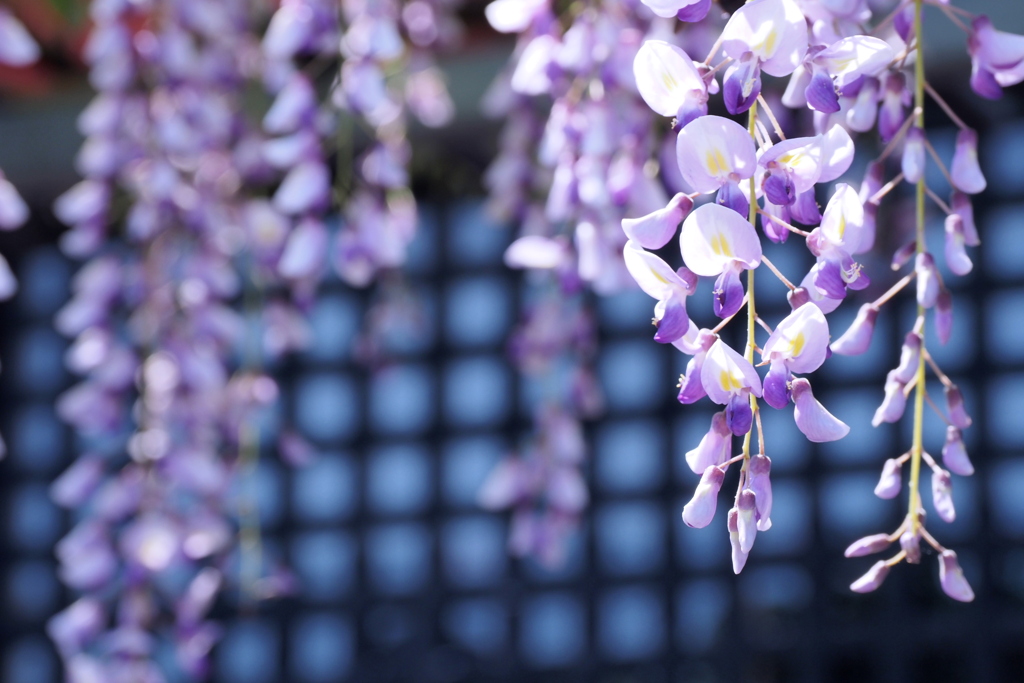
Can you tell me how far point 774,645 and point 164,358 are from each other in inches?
49.8

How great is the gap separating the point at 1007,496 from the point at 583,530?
794mm

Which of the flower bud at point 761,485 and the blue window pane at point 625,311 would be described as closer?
the flower bud at point 761,485

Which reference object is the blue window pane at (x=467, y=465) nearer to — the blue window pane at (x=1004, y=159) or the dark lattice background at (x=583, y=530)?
the dark lattice background at (x=583, y=530)

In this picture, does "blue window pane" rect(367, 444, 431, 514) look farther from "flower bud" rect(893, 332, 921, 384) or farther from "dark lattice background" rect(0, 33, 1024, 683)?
"flower bud" rect(893, 332, 921, 384)

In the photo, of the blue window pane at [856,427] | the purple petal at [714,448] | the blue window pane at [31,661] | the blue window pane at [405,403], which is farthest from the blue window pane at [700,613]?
the purple petal at [714,448]

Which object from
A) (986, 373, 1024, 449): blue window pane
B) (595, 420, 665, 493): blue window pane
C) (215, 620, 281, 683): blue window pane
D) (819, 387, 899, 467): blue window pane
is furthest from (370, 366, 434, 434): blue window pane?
(986, 373, 1024, 449): blue window pane

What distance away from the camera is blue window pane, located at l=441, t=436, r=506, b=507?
2.27 m

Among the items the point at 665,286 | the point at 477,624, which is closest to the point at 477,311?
the point at 477,624

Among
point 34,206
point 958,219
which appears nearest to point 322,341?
point 34,206

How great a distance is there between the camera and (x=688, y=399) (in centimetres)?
54

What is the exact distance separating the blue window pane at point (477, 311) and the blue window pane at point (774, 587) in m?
0.71

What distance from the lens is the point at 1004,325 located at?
201 centimetres

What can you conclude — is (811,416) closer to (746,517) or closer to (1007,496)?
(746,517)

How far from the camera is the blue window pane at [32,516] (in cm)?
244
